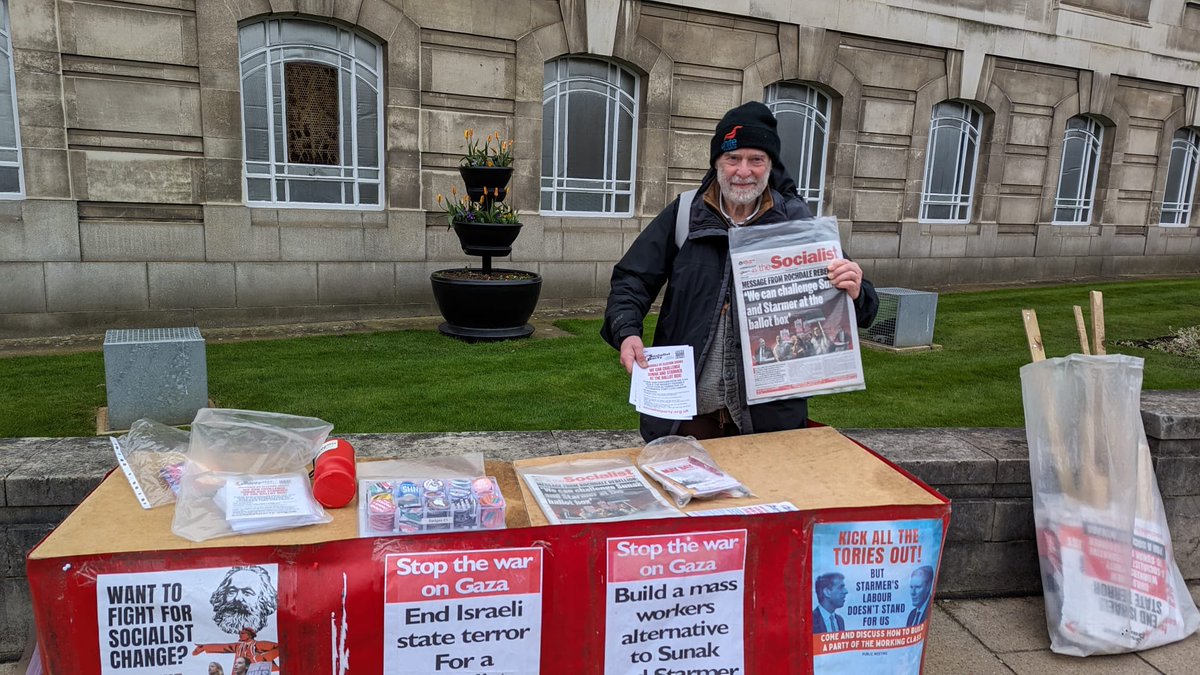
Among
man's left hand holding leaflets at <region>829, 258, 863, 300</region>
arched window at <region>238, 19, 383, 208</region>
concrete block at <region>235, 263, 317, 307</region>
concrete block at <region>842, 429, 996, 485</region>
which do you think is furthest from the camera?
concrete block at <region>235, 263, 317, 307</region>

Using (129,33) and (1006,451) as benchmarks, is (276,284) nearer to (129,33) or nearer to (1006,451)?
(129,33)

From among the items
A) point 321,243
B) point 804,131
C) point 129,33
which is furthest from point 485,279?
point 804,131

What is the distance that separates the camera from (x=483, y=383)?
686cm

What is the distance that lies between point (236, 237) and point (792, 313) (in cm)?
838

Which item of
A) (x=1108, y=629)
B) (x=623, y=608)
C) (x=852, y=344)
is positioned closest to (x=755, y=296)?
(x=852, y=344)

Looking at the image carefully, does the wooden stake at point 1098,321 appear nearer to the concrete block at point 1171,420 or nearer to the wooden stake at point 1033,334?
the wooden stake at point 1033,334

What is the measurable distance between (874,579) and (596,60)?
390 inches

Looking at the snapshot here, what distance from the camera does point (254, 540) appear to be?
1.98 m

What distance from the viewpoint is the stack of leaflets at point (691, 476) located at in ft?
7.75

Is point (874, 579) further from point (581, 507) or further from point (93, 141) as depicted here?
point (93, 141)

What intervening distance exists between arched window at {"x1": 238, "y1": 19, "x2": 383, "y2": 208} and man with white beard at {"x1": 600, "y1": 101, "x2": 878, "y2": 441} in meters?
7.91

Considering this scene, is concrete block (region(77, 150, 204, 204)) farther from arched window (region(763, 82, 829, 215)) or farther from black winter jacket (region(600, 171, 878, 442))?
arched window (region(763, 82, 829, 215))

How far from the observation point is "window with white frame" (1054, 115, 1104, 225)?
617 inches

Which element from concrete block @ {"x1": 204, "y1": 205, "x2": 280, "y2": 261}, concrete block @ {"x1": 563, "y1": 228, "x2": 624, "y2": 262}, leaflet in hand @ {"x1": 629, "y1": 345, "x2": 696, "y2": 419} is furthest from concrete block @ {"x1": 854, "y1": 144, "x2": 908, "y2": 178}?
leaflet in hand @ {"x1": 629, "y1": 345, "x2": 696, "y2": 419}
